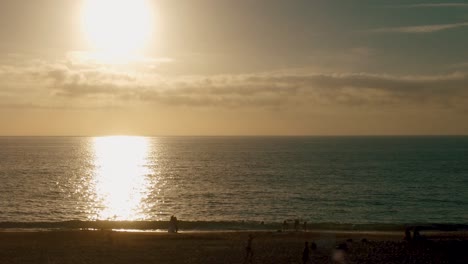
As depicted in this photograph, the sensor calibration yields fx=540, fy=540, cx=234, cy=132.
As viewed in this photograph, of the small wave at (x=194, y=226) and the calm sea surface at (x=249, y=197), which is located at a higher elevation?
the calm sea surface at (x=249, y=197)

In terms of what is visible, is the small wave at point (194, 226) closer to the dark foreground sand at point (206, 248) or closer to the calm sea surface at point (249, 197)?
the calm sea surface at point (249, 197)

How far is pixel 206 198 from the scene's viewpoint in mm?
81125

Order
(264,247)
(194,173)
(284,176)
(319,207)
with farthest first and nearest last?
(194,173) < (284,176) < (319,207) < (264,247)

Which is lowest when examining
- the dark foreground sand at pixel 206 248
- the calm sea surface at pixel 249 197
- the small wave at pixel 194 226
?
the dark foreground sand at pixel 206 248

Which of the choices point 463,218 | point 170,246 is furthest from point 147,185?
point 170,246

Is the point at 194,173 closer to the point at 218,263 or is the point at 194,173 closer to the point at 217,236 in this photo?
the point at 217,236

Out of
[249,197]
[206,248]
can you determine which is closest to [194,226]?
[206,248]

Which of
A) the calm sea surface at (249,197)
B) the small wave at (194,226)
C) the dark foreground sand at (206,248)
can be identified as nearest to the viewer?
the dark foreground sand at (206,248)

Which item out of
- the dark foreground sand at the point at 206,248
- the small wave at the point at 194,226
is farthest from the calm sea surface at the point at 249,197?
the dark foreground sand at the point at 206,248

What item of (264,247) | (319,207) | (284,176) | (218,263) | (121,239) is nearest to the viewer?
(218,263)

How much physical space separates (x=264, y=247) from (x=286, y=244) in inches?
82.0

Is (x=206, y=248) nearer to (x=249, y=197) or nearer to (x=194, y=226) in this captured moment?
(x=194, y=226)

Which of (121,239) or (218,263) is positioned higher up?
(121,239)

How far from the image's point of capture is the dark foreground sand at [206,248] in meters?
33.2
